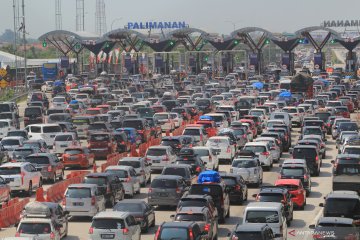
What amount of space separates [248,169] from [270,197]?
929 centimetres

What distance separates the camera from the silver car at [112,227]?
96.8 ft

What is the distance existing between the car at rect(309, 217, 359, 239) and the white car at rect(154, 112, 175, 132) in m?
39.1

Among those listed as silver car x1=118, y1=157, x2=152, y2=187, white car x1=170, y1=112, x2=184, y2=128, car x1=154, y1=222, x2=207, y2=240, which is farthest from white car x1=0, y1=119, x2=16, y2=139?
car x1=154, y1=222, x2=207, y2=240

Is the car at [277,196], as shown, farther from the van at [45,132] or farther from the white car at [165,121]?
the white car at [165,121]

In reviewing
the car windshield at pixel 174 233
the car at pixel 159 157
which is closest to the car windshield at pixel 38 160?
the car at pixel 159 157

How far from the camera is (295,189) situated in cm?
3781

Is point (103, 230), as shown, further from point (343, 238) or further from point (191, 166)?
point (191, 166)

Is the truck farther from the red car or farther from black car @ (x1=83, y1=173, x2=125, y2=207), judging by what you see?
black car @ (x1=83, y1=173, x2=125, y2=207)

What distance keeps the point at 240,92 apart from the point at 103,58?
211 feet

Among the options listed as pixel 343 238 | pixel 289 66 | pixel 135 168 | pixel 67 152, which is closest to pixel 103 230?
pixel 343 238

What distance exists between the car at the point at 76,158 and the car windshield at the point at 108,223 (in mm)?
19252

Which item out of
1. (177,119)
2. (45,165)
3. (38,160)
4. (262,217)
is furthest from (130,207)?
(177,119)

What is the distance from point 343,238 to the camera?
2758 cm

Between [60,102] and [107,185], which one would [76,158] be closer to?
[107,185]
